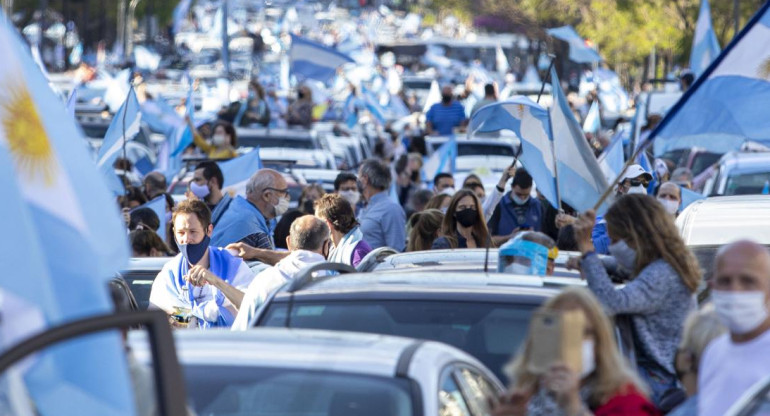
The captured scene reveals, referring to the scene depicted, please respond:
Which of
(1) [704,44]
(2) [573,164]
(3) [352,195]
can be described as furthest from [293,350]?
(1) [704,44]

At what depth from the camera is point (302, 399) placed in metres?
5.09

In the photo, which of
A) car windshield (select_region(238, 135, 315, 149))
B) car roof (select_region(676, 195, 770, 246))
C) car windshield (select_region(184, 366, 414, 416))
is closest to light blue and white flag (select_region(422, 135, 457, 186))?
car windshield (select_region(238, 135, 315, 149))

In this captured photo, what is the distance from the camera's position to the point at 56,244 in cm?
403

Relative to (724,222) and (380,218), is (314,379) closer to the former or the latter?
(724,222)

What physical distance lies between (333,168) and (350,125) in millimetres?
13127

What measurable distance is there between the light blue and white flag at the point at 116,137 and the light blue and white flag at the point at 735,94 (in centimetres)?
570

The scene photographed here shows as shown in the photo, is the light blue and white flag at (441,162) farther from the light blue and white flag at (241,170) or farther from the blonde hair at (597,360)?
the blonde hair at (597,360)

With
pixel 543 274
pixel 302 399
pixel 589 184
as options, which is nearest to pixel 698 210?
pixel 589 184

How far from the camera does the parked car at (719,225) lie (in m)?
8.57

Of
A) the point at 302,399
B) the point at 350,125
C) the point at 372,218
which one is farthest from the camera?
the point at 350,125

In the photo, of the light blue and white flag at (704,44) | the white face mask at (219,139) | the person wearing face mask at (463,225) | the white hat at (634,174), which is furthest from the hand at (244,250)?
the light blue and white flag at (704,44)

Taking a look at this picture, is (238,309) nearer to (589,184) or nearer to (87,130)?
(589,184)

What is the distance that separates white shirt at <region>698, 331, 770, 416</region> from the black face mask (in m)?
5.49

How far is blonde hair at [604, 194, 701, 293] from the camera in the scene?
258 inches
